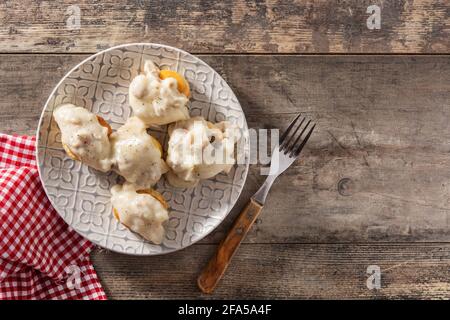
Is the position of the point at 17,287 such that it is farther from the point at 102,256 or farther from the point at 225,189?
the point at 225,189

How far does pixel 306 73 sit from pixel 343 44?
7.3 inches

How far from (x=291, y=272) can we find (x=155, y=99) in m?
0.86

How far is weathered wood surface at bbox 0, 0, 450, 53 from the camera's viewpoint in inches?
74.8

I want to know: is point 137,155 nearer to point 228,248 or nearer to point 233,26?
point 228,248

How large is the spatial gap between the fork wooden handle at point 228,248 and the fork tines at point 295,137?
9.5 inches

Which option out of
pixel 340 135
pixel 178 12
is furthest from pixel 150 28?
pixel 340 135

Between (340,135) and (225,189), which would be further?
→ (340,135)

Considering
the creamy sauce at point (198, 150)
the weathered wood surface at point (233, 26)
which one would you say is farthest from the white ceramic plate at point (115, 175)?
the weathered wood surface at point (233, 26)

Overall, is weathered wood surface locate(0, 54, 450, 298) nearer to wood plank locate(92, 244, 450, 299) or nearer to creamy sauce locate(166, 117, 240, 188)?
wood plank locate(92, 244, 450, 299)

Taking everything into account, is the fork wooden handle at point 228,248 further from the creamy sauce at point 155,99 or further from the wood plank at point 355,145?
the creamy sauce at point 155,99

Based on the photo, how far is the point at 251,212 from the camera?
1883 millimetres

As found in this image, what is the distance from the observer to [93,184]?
1.78m

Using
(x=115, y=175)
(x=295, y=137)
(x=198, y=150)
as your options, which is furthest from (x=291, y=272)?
(x=115, y=175)

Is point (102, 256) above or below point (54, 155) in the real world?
below
